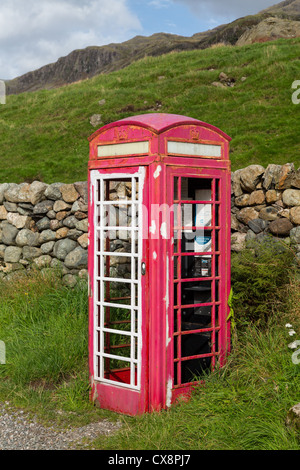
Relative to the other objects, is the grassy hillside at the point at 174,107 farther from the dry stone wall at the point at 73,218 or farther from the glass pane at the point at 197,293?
the glass pane at the point at 197,293

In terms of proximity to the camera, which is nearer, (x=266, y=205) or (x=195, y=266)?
(x=195, y=266)

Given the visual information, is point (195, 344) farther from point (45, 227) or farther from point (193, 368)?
point (45, 227)

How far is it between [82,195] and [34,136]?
8.63m

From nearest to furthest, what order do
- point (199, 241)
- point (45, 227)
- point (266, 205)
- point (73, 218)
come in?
point (199, 241)
point (266, 205)
point (73, 218)
point (45, 227)

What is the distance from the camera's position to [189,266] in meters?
5.20

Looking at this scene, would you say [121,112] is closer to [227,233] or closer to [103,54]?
[227,233]

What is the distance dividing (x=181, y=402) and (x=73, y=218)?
4359 mm

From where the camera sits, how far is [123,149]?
4.63 meters

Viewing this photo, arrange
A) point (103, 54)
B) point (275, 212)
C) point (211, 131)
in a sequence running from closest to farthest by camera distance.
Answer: point (211, 131) < point (275, 212) < point (103, 54)

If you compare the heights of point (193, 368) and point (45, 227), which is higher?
point (45, 227)

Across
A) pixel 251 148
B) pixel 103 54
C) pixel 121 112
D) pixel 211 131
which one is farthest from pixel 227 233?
pixel 103 54

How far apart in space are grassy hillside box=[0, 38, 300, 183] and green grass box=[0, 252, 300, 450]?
518 centimetres

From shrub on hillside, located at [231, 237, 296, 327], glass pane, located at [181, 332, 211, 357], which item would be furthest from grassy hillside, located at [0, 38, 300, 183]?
glass pane, located at [181, 332, 211, 357]

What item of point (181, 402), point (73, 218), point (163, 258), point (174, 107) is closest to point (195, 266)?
point (163, 258)
